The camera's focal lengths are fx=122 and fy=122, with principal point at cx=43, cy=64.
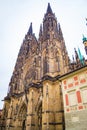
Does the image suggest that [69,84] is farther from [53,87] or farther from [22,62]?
[22,62]

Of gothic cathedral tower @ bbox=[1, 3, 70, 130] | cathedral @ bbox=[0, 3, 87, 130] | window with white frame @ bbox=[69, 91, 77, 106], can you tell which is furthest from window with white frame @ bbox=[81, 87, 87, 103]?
gothic cathedral tower @ bbox=[1, 3, 70, 130]

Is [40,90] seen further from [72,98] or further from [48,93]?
[72,98]

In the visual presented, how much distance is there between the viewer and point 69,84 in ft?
34.6

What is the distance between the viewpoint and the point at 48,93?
15492 mm

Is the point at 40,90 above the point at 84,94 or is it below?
above

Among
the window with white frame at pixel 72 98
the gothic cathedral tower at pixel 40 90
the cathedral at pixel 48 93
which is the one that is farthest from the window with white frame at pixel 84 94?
the gothic cathedral tower at pixel 40 90

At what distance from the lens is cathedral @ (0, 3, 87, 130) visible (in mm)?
9492

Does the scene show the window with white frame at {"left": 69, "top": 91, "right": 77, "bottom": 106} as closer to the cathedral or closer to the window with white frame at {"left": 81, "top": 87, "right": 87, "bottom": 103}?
the cathedral

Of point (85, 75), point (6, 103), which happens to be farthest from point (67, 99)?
point (6, 103)

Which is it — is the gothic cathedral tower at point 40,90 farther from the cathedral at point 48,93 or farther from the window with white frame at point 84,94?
the window with white frame at point 84,94

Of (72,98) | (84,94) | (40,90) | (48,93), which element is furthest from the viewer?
(40,90)

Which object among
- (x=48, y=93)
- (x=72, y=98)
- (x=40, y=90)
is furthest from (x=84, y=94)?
(x=40, y=90)

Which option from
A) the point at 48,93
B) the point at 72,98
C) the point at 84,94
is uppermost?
the point at 48,93

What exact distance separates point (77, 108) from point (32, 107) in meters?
8.80
